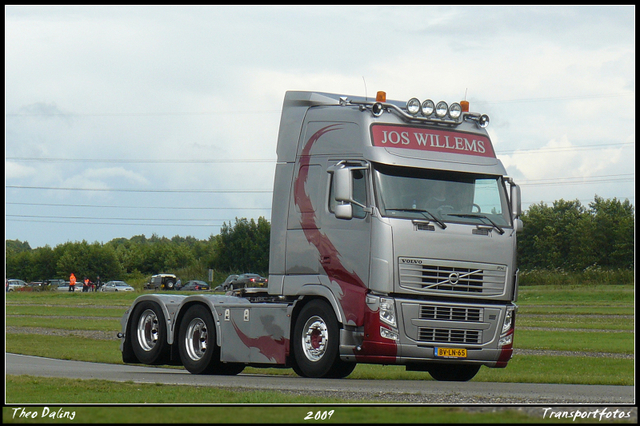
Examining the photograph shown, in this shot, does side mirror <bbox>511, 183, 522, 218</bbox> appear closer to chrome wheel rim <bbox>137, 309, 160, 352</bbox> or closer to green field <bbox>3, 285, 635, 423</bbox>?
green field <bbox>3, 285, 635, 423</bbox>

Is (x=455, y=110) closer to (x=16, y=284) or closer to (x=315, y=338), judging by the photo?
(x=315, y=338)

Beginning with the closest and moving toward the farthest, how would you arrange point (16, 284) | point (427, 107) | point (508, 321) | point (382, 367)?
point (508, 321) → point (427, 107) → point (382, 367) → point (16, 284)

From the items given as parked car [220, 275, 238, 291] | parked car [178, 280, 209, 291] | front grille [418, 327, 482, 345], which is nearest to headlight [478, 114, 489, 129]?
front grille [418, 327, 482, 345]

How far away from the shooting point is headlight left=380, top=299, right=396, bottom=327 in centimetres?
1451

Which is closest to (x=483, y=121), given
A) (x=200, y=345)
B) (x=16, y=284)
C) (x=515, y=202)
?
(x=515, y=202)

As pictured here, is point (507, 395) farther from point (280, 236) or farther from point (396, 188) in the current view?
point (280, 236)

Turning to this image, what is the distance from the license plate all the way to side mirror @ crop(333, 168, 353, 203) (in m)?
A: 2.62

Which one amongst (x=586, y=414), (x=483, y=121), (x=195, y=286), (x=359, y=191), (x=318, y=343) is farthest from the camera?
(x=195, y=286)

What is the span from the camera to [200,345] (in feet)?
57.4

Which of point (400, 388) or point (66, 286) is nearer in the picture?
point (400, 388)

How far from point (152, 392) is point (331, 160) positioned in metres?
4.45

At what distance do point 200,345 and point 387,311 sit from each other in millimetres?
4343

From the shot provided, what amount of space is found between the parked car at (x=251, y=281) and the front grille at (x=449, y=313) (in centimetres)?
354

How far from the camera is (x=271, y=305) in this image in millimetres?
16141
